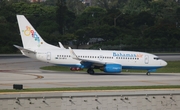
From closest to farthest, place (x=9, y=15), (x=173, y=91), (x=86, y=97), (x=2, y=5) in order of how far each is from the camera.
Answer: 1. (x=86, y=97)
2. (x=173, y=91)
3. (x=9, y=15)
4. (x=2, y=5)

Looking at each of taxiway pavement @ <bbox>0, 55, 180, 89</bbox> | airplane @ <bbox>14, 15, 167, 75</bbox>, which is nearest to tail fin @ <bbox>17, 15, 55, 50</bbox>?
airplane @ <bbox>14, 15, 167, 75</bbox>

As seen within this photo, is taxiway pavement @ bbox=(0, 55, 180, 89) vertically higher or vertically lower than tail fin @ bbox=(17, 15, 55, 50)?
lower

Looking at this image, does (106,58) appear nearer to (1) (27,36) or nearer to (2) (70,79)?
(1) (27,36)

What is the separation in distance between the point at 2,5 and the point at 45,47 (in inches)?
3089

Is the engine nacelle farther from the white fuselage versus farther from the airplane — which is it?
the white fuselage

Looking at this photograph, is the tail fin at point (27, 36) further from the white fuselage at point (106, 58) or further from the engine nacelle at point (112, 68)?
the engine nacelle at point (112, 68)

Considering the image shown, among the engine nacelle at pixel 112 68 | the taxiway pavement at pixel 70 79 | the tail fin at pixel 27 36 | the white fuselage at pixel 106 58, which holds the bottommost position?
the taxiway pavement at pixel 70 79

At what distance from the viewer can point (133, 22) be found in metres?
128

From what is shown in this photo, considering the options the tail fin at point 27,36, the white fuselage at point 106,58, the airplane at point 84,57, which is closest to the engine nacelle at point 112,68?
the airplane at point 84,57

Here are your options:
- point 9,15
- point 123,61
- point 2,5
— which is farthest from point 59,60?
point 2,5

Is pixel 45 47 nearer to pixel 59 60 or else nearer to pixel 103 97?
pixel 59 60

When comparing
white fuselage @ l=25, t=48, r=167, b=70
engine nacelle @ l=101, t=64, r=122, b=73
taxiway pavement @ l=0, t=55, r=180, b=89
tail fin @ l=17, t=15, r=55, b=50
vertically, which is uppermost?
tail fin @ l=17, t=15, r=55, b=50

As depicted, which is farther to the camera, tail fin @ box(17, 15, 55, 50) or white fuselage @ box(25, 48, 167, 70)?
tail fin @ box(17, 15, 55, 50)

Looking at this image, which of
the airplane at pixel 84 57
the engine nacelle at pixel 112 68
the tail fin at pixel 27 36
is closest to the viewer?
the engine nacelle at pixel 112 68
